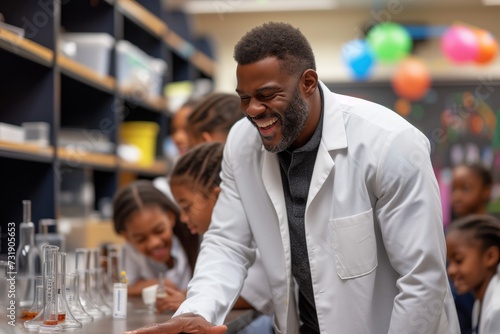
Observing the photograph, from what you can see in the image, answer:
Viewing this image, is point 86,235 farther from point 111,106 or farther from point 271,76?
point 271,76

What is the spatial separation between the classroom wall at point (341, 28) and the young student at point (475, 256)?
11.6 ft

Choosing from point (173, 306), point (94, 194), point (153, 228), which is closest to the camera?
point (173, 306)

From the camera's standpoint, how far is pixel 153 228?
2.61 m

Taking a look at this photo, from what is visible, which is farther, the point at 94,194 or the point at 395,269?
the point at 94,194

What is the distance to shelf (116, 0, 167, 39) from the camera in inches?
154

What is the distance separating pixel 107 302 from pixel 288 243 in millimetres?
634

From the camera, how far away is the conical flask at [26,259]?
198cm

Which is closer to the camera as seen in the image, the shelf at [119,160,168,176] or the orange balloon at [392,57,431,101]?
the shelf at [119,160,168,176]

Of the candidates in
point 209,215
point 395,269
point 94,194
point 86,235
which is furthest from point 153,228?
point 94,194

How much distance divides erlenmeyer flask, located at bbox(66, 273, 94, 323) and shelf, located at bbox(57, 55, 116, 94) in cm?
131

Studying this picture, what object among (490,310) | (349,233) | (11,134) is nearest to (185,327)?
(349,233)

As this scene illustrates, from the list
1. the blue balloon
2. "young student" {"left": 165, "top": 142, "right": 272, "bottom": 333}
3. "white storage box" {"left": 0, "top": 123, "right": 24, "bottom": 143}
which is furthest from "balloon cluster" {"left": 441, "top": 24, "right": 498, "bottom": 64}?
"white storage box" {"left": 0, "top": 123, "right": 24, "bottom": 143}

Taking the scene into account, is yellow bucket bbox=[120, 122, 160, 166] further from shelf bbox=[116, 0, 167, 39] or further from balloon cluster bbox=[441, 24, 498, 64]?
balloon cluster bbox=[441, 24, 498, 64]

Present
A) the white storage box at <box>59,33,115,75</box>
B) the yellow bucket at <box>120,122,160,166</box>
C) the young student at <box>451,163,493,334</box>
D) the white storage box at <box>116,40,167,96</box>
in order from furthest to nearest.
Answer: the yellow bucket at <box>120,122,160,166</box>
the young student at <box>451,163,493,334</box>
the white storage box at <box>116,40,167,96</box>
the white storage box at <box>59,33,115,75</box>
